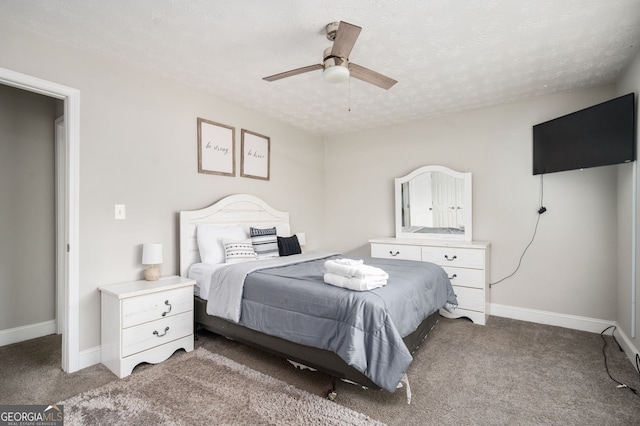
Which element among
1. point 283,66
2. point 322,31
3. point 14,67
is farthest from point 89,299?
point 322,31

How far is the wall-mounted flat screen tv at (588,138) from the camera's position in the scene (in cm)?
253

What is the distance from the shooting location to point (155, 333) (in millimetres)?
2484

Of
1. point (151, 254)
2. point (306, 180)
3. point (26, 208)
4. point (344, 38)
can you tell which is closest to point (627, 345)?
point (344, 38)

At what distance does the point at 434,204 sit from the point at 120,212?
3.51 m

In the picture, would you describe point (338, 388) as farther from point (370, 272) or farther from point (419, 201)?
point (419, 201)

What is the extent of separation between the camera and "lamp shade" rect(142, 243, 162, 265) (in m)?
2.72

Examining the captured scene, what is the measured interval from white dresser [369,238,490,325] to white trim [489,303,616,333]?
24 centimetres

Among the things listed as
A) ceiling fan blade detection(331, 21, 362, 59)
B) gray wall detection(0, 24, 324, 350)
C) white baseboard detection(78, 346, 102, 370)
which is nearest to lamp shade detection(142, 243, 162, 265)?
gray wall detection(0, 24, 324, 350)

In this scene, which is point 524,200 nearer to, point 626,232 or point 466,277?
point 626,232

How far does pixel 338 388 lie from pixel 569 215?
119 inches

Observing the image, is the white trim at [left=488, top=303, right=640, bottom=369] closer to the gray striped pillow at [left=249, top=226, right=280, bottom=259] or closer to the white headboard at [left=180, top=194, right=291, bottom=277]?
the gray striped pillow at [left=249, top=226, right=280, bottom=259]

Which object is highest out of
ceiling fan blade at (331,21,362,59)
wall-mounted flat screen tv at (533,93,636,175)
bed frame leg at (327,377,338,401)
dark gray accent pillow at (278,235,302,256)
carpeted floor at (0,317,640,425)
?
ceiling fan blade at (331,21,362,59)

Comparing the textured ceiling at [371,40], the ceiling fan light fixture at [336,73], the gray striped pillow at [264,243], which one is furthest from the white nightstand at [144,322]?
the ceiling fan light fixture at [336,73]

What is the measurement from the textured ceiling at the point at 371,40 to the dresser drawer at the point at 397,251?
5.78 feet
